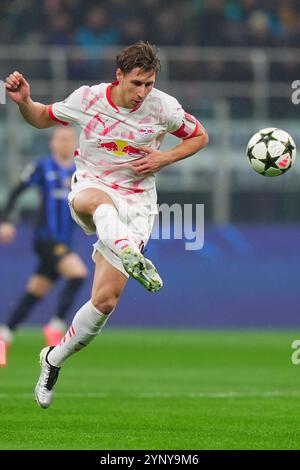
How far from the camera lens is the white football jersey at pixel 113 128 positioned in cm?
746

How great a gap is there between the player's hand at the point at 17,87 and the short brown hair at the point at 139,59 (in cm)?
63

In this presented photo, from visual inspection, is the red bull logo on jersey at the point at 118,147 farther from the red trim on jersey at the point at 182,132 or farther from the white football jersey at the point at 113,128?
the red trim on jersey at the point at 182,132

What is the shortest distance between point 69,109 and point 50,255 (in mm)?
5574

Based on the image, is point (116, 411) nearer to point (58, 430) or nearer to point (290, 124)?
point (58, 430)

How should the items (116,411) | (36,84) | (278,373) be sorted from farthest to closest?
1. (36,84)
2. (278,373)
3. (116,411)

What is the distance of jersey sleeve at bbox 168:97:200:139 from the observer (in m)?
7.54

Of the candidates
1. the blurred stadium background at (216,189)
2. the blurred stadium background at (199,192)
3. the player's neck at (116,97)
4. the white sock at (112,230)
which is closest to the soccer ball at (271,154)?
the player's neck at (116,97)

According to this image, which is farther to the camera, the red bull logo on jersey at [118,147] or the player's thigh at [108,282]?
the red bull logo on jersey at [118,147]

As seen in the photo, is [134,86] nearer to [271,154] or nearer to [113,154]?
[113,154]

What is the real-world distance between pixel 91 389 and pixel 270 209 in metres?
6.93

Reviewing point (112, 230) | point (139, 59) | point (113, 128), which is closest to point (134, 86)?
point (139, 59)

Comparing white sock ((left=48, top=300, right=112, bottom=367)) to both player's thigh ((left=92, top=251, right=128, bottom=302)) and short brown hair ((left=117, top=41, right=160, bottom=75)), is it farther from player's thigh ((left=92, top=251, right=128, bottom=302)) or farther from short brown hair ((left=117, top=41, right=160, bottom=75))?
short brown hair ((left=117, top=41, right=160, bottom=75))
